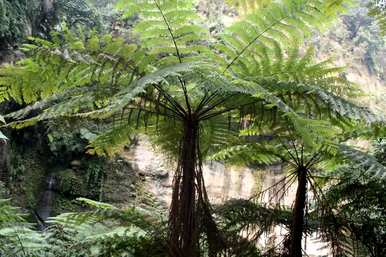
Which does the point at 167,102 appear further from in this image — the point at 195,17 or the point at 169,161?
the point at 169,161

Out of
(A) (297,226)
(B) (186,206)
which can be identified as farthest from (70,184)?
(B) (186,206)

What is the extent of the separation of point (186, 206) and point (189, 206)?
0.04ft

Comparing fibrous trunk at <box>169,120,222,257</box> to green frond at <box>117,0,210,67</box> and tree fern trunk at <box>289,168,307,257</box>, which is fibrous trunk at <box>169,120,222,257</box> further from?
tree fern trunk at <box>289,168,307,257</box>

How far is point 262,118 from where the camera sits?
1935mm

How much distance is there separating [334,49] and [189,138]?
10.3 metres

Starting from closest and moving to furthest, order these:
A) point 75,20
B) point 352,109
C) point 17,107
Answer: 1. point 352,109
2. point 17,107
3. point 75,20

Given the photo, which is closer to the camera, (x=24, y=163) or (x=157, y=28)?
(x=157, y=28)

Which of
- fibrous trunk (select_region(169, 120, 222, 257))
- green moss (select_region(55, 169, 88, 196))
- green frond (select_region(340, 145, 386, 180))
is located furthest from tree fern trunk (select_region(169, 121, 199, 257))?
green moss (select_region(55, 169, 88, 196))

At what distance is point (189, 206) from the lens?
1746mm

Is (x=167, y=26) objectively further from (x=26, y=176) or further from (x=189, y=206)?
(x=26, y=176)

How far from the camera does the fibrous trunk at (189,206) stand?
1.72m

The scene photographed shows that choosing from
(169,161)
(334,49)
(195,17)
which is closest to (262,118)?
(195,17)

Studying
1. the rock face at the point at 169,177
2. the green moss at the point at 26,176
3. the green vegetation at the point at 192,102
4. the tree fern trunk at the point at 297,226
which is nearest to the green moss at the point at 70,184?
the green moss at the point at 26,176

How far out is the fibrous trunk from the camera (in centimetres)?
172
